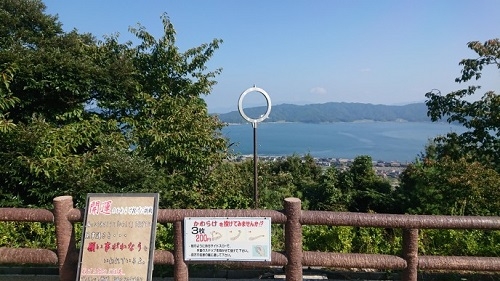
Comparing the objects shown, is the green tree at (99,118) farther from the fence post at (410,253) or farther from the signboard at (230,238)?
the fence post at (410,253)

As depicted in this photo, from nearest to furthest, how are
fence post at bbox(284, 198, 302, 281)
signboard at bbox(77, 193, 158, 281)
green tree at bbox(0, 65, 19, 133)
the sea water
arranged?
signboard at bbox(77, 193, 158, 281) → fence post at bbox(284, 198, 302, 281) → green tree at bbox(0, 65, 19, 133) → the sea water

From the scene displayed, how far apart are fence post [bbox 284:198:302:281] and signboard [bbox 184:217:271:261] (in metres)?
0.19

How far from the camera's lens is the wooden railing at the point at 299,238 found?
2912 millimetres

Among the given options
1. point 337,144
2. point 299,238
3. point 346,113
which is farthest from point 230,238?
point 346,113

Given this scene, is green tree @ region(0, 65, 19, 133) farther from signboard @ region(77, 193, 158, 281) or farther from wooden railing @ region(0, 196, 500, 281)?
signboard @ region(77, 193, 158, 281)

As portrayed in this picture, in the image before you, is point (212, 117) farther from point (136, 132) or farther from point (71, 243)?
point (71, 243)

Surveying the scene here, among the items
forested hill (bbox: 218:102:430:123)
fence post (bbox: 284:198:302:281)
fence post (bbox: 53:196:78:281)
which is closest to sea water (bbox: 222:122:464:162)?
fence post (bbox: 284:198:302:281)

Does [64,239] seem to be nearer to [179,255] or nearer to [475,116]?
[179,255]

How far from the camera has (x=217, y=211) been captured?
300 cm

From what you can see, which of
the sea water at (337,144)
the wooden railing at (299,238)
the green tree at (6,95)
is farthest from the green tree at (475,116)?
the green tree at (6,95)

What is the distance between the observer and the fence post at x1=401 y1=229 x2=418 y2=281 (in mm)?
2963

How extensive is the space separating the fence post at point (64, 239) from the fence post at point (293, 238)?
6.59ft

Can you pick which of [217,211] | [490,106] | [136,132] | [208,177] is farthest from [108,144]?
[490,106]

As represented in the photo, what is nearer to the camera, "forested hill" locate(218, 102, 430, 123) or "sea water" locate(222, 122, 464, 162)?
"sea water" locate(222, 122, 464, 162)
